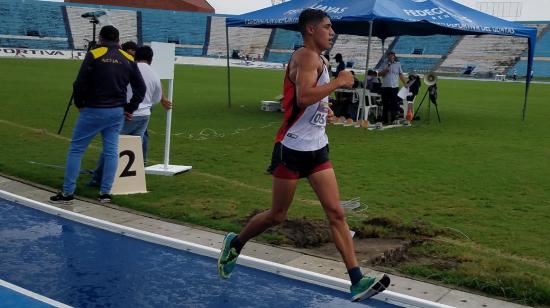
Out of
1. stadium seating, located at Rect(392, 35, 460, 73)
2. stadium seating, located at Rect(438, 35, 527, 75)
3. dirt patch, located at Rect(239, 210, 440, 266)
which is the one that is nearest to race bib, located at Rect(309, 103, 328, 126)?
dirt patch, located at Rect(239, 210, 440, 266)

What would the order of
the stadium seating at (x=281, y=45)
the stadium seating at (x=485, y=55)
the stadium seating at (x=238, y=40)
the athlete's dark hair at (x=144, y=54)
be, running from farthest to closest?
the stadium seating at (x=238, y=40), the stadium seating at (x=281, y=45), the stadium seating at (x=485, y=55), the athlete's dark hair at (x=144, y=54)

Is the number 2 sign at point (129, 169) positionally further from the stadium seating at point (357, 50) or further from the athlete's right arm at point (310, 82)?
the stadium seating at point (357, 50)

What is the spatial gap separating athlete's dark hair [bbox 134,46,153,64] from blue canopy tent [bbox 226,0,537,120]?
7.59m

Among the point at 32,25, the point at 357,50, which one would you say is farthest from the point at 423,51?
the point at 32,25

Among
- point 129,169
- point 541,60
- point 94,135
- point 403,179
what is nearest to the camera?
point 94,135

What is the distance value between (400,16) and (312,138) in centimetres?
1121

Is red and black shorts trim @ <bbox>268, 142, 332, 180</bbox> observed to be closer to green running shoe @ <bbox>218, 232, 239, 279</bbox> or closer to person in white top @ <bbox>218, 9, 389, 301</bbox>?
person in white top @ <bbox>218, 9, 389, 301</bbox>

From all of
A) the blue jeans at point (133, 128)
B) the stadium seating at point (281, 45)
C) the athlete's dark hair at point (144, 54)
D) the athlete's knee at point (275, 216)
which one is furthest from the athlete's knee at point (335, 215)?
the stadium seating at point (281, 45)

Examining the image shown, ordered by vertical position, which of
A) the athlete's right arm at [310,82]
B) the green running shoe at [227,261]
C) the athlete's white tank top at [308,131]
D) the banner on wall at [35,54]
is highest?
the athlete's right arm at [310,82]

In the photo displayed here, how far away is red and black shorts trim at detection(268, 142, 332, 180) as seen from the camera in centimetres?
434

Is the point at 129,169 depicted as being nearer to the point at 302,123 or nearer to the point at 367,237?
the point at 367,237

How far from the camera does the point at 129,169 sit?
7.48 meters

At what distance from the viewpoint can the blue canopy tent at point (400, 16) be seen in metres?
14.8

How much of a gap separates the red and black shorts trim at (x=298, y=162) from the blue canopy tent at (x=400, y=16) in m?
10.7
